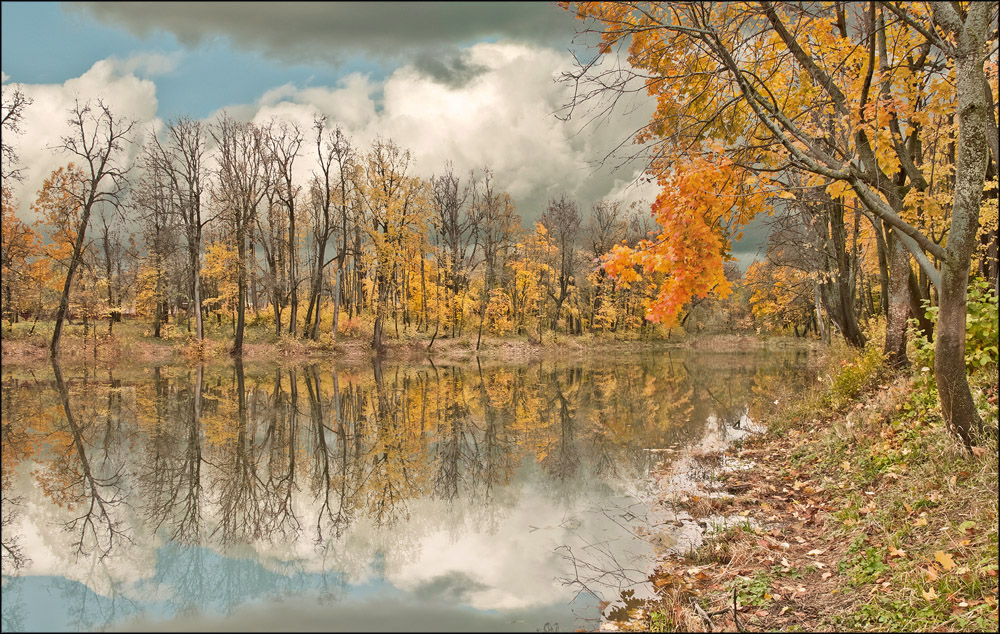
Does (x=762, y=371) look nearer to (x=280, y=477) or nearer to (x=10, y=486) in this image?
(x=280, y=477)

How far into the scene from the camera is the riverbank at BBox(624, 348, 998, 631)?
11.1 feet

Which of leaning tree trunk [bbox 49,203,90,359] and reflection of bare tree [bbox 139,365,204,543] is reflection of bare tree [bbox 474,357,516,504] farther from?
leaning tree trunk [bbox 49,203,90,359]

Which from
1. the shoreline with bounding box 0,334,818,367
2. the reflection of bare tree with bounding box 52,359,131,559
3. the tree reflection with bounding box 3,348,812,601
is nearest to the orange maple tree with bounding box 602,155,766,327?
the tree reflection with bounding box 3,348,812,601

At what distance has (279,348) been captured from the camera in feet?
95.2

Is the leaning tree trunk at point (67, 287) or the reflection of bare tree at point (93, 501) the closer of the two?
the reflection of bare tree at point (93, 501)

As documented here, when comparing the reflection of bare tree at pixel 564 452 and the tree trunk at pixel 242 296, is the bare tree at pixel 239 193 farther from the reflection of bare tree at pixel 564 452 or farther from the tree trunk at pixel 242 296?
the reflection of bare tree at pixel 564 452

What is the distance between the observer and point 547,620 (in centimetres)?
398

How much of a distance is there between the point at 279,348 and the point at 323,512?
2521cm

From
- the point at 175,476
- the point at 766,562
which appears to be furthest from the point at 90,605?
the point at 766,562

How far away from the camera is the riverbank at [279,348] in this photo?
24094 millimetres

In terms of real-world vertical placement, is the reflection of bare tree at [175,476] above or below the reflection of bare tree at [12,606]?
above

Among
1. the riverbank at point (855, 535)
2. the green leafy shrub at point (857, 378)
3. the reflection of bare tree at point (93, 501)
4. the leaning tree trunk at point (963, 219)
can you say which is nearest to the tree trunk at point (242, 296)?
the reflection of bare tree at point (93, 501)

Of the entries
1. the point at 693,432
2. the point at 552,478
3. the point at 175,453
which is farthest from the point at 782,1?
the point at 175,453

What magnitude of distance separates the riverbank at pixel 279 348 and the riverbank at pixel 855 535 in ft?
79.6
